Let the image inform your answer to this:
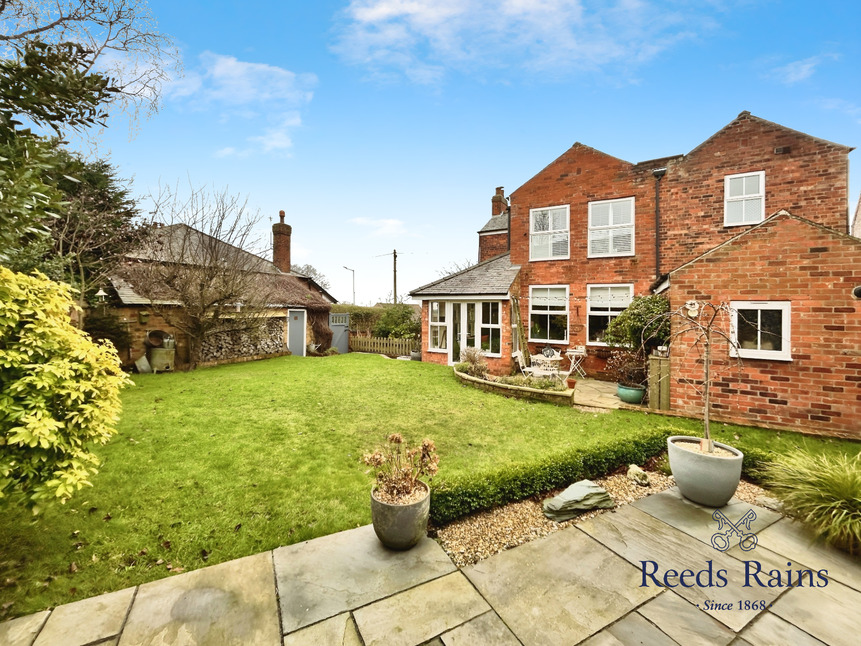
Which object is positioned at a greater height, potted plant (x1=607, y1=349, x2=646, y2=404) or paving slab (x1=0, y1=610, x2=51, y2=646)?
potted plant (x1=607, y1=349, x2=646, y2=404)

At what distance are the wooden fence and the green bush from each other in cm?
1464

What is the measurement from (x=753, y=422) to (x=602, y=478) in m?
4.83

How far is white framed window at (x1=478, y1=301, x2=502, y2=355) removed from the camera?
41.2 ft

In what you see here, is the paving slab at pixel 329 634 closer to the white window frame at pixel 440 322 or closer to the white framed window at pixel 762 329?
the white framed window at pixel 762 329

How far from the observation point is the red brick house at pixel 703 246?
6.37m

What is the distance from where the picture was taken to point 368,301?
42.8 metres

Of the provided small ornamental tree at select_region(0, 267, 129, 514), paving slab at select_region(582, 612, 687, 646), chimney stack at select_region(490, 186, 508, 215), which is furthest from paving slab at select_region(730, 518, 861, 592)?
chimney stack at select_region(490, 186, 508, 215)

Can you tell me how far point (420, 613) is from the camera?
2.43 meters

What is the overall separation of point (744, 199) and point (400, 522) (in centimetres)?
1300

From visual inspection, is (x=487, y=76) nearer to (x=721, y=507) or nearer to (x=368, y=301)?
(x=721, y=507)

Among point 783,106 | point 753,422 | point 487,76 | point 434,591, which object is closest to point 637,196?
point 783,106

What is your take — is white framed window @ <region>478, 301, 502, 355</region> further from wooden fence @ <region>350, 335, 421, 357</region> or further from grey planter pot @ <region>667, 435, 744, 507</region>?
grey planter pot @ <region>667, 435, 744, 507</region>

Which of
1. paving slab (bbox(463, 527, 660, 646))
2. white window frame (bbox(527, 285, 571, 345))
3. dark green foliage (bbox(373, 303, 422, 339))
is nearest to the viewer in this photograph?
paving slab (bbox(463, 527, 660, 646))

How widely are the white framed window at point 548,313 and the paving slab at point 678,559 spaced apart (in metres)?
9.30
